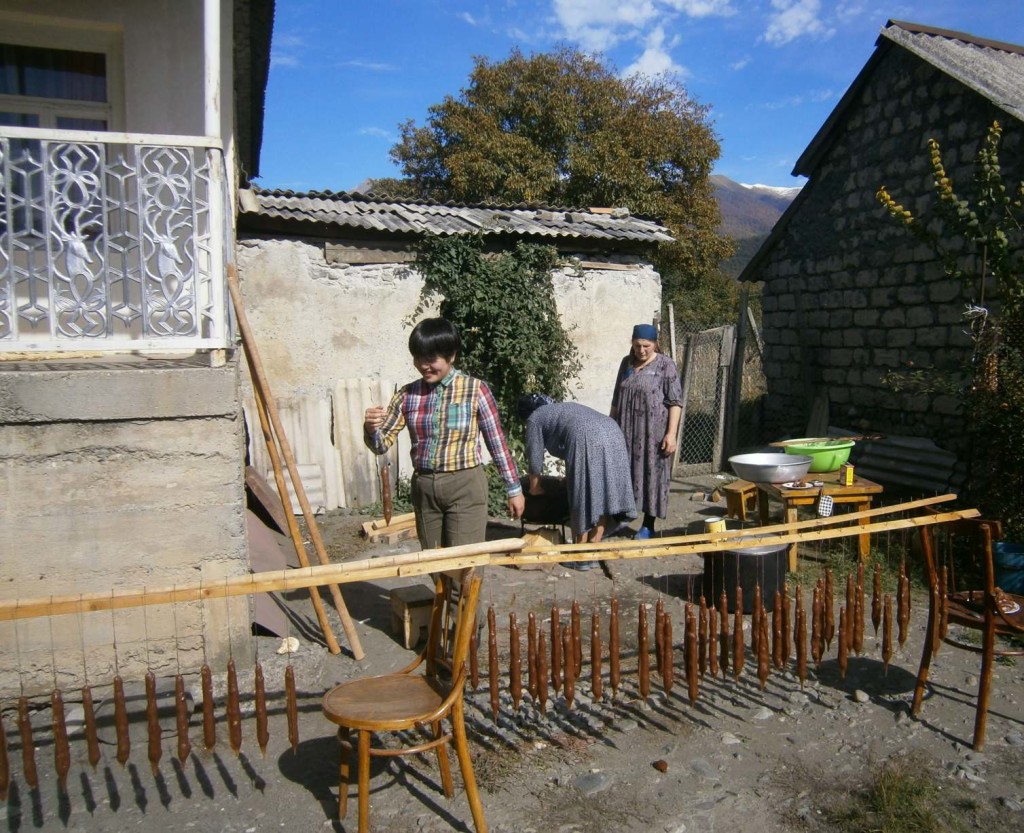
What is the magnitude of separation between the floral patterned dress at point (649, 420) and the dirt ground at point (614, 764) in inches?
84.4

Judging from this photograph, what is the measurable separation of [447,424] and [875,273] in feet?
22.5

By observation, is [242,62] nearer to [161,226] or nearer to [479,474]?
[161,226]

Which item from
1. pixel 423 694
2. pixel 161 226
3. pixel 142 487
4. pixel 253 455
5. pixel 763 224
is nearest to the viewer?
pixel 423 694

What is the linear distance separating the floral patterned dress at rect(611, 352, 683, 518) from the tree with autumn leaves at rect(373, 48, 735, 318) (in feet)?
39.5

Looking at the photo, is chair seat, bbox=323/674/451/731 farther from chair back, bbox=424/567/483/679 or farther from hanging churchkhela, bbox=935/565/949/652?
hanging churchkhela, bbox=935/565/949/652

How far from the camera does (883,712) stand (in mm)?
3896

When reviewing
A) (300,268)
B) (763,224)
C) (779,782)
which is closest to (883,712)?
(779,782)

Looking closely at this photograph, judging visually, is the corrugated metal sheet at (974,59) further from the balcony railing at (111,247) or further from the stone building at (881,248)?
the balcony railing at (111,247)

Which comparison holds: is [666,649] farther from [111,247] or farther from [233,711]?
[111,247]

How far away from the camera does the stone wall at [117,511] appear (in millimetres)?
3732

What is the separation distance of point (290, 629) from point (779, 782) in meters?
2.83

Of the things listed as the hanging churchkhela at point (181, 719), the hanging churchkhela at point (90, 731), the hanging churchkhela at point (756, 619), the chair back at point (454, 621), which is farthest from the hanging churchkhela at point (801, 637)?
the hanging churchkhela at point (90, 731)

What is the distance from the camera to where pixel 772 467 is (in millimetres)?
5863

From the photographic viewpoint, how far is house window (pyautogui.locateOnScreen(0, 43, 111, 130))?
211 inches
